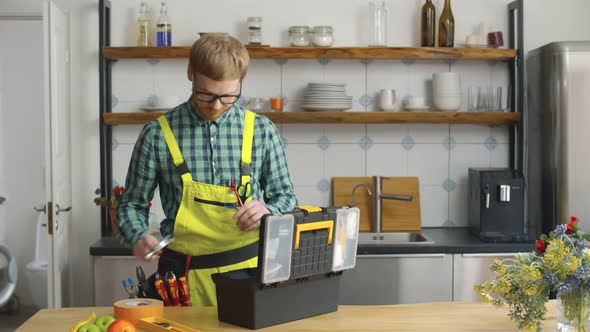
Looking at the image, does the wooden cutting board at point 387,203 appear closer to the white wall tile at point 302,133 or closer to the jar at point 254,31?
the white wall tile at point 302,133

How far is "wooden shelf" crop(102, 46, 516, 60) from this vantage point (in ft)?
14.3

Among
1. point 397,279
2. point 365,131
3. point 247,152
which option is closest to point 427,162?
point 365,131

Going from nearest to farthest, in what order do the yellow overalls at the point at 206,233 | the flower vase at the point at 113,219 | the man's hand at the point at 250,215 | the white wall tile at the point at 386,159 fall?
the man's hand at the point at 250,215 < the yellow overalls at the point at 206,233 < the flower vase at the point at 113,219 < the white wall tile at the point at 386,159

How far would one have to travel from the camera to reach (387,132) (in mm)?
4648

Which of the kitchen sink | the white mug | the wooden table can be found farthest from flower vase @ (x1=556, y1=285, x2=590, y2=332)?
the white mug

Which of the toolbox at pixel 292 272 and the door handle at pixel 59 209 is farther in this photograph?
the door handle at pixel 59 209

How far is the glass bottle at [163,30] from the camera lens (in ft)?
14.5

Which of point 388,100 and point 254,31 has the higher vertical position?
point 254,31

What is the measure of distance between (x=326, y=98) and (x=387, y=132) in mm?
461

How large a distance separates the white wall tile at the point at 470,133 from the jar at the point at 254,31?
120 centimetres

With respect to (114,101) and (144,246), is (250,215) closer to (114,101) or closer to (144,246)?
(144,246)

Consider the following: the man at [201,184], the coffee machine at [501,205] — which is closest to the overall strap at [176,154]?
the man at [201,184]

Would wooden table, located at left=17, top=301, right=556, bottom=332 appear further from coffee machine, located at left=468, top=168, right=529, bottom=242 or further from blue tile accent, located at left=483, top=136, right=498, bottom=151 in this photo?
blue tile accent, located at left=483, top=136, right=498, bottom=151

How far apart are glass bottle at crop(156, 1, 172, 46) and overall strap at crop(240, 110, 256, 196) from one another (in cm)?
184
